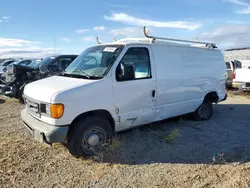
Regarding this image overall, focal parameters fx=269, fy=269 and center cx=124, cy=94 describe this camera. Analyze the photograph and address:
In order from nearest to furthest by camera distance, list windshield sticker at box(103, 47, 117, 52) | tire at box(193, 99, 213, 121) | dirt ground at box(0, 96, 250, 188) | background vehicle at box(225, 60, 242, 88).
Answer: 1. dirt ground at box(0, 96, 250, 188)
2. windshield sticker at box(103, 47, 117, 52)
3. tire at box(193, 99, 213, 121)
4. background vehicle at box(225, 60, 242, 88)

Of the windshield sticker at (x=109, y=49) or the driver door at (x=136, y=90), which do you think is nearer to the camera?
the driver door at (x=136, y=90)

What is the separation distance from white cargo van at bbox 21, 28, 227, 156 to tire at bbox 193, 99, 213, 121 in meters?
0.32

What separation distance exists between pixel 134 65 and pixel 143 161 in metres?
1.82

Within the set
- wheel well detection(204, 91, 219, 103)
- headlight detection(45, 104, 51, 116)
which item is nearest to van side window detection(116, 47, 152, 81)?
headlight detection(45, 104, 51, 116)

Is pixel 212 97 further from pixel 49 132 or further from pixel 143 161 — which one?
pixel 49 132

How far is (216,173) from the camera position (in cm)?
418

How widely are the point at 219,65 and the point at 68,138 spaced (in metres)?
4.99

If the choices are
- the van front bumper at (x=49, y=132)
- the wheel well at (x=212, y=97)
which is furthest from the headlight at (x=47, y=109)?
the wheel well at (x=212, y=97)

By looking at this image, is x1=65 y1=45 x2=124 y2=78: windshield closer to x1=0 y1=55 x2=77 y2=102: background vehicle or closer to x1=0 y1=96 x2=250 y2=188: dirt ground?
x1=0 y1=96 x2=250 y2=188: dirt ground

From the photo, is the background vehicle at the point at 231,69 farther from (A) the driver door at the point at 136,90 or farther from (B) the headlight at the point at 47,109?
(B) the headlight at the point at 47,109

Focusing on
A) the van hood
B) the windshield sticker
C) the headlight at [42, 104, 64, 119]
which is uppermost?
the windshield sticker

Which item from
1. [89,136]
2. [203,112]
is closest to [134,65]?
[89,136]

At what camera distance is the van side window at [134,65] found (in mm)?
4992

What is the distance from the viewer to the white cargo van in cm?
438
